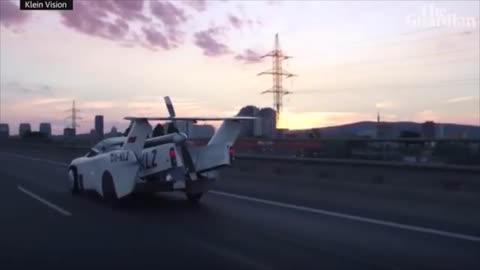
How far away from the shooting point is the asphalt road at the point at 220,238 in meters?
8.88

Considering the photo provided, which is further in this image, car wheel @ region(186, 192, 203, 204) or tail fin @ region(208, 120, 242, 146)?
car wheel @ region(186, 192, 203, 204)

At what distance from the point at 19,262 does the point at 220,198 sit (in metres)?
8.10

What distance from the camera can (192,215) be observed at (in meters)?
13.5

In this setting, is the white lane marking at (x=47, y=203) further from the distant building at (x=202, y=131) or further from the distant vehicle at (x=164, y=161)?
the distant building at (x=202, y=131)

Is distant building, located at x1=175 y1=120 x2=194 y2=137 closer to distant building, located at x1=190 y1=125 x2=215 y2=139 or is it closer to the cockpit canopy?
distant building, located at x1=190 y1=125 x2=215 y2=139

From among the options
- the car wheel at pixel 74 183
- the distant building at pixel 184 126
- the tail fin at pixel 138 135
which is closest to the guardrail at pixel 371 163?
the distant building at pixel 184 126

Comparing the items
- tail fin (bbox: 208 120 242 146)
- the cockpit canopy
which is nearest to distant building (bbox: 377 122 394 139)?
tail fin (bbox: 208 120 242 146)

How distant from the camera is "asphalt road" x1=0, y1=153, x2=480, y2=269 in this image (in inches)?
350

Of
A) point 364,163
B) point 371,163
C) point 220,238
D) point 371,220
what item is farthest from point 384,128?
point 220,238

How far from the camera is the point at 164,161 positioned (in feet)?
45.3

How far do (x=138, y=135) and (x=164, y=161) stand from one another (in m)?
0.91

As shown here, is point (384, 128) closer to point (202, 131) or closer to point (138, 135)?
point (202, 131)

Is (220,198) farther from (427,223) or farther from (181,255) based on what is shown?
(181,255)

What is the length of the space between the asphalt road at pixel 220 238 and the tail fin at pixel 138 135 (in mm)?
1286
